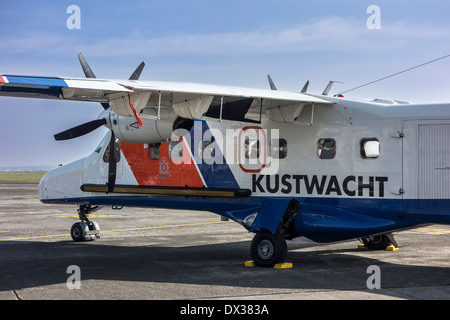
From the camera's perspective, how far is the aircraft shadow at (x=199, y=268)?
33.7ft

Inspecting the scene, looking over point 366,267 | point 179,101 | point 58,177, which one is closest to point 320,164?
point 366,267

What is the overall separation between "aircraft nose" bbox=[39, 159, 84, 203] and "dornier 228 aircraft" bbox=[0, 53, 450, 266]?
84.6 inches

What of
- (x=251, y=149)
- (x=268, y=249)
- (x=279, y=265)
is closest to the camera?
(x=279, y=265)

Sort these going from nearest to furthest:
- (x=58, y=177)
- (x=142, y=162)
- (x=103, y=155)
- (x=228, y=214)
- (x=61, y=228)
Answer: (x=228, y=214)
(x=142, y=162)
(x=103, y=155)
(x=58, y=177)
(x=61, y=228)

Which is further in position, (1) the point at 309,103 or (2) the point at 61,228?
(2) the point at 61,228

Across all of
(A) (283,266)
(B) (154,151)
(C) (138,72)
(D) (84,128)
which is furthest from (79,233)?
(A) (283,266)

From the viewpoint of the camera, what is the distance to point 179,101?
11375 millimetres

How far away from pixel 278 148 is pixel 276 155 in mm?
167

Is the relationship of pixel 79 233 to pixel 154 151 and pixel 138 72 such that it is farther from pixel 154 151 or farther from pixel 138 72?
pixel 138 72

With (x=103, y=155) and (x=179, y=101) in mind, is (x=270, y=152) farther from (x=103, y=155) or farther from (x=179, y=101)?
(x=103, y=155)

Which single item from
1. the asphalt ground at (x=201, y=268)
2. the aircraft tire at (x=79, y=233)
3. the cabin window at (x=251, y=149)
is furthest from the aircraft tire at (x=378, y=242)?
the aircraft tire at (x=79, y=233)

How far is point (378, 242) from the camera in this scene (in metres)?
14.7

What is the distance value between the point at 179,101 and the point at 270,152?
2.51 m
